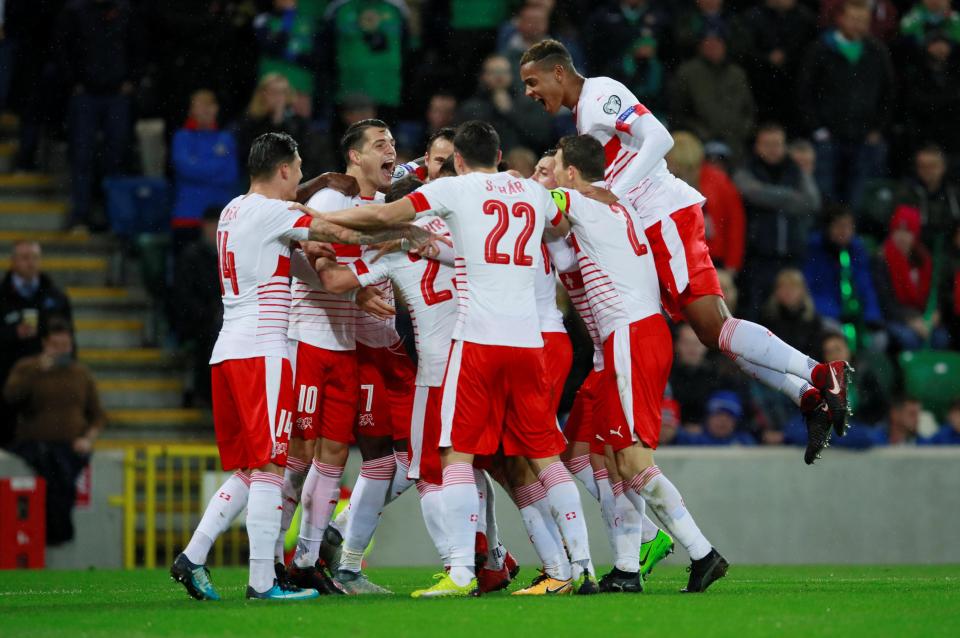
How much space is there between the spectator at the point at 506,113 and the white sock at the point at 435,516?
743 cm

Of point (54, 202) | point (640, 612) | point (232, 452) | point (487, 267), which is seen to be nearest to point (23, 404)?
point (54, 202)

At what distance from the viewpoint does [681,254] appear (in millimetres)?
10250

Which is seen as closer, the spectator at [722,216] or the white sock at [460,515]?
the white sock at [460,515]

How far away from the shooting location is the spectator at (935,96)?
1912 centimetres

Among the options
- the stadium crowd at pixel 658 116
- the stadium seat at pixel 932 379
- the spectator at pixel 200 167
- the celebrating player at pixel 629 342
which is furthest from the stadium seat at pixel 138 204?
the celebrating player at pixel 629 342

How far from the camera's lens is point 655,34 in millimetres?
18297

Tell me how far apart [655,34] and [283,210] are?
380 inches

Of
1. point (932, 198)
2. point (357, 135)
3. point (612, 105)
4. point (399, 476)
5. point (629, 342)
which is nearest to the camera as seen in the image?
point (629, 342)

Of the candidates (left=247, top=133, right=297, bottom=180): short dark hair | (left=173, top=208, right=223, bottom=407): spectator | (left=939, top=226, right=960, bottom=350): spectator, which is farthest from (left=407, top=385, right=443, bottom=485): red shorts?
(left=939, top=226, right=960, bottom=350): spectator

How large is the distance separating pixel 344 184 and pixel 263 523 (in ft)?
7.87

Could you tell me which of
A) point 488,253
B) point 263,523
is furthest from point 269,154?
point 263,523

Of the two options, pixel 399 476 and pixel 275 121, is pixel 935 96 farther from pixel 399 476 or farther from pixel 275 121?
pixel 399 476

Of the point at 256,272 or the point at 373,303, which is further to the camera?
the point at 373,303

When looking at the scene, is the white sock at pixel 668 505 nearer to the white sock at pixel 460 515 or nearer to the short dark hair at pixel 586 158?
the white sock at pixel 460 515
